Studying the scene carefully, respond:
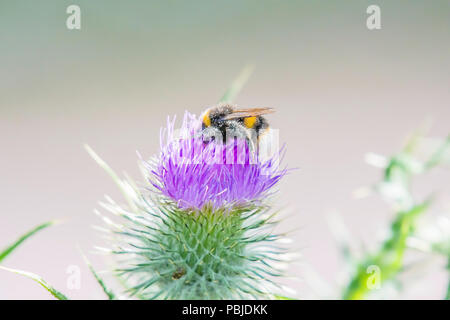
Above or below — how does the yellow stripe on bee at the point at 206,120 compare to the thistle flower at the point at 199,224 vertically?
above

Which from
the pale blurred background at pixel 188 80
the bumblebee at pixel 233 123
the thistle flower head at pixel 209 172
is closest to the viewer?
the thistle flower head at pixel 209 172

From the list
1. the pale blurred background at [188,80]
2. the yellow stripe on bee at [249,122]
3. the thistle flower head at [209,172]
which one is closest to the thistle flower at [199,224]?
the thistle flower head at [209,172]

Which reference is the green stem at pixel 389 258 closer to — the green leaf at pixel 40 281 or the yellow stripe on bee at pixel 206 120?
the yellow stripe on bee at pixel 206 120

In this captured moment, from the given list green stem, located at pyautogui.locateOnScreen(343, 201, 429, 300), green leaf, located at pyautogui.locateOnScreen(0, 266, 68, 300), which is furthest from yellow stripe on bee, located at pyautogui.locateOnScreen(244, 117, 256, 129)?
green leaf, located at pyautogui.locateOnScreen(0, 266, 68, 300)

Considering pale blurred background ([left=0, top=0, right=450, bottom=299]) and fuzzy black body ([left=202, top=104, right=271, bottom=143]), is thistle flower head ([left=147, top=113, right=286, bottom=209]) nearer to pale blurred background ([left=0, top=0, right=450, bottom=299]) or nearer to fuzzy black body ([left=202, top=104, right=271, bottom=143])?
fuzzy black body ([left=202, top=104, right=271, bottom=143])

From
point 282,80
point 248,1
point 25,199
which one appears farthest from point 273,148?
point 248,1
